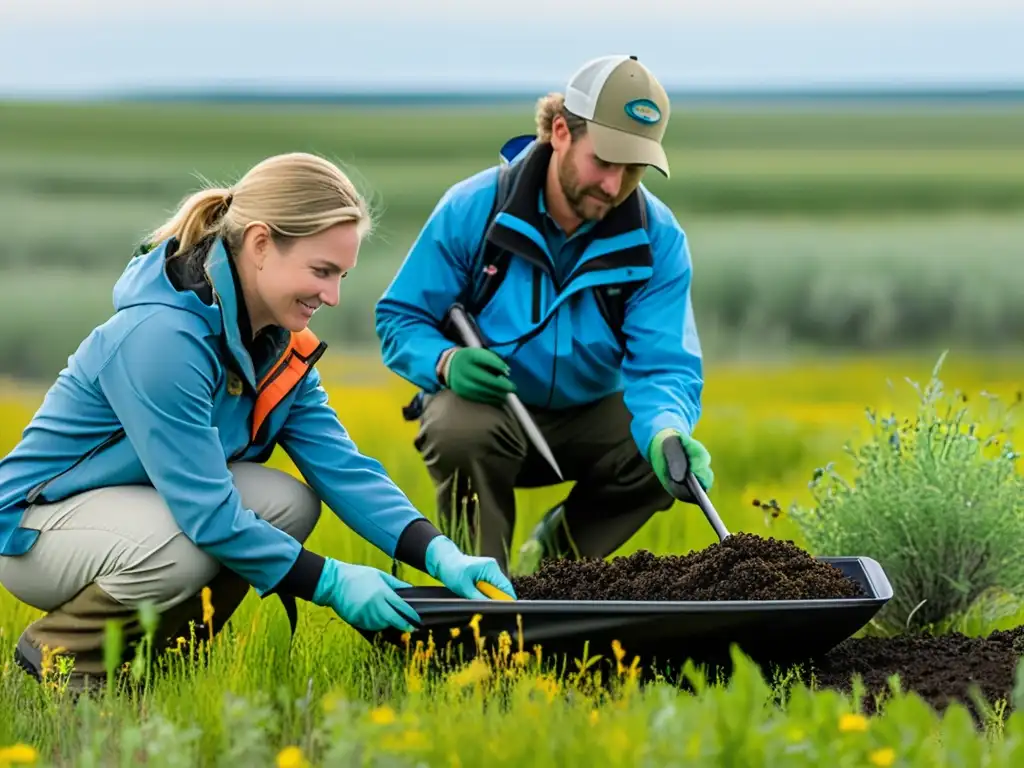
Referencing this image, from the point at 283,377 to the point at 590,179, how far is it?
3.66ft

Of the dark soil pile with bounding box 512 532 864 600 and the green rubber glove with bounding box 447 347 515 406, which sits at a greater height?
the green rubber glove with bounding box 447 347 515 406

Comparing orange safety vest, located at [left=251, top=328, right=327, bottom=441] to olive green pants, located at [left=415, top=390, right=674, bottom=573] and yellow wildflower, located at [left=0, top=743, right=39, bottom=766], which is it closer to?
olive green pants, located at [left=415, top=390, right=674, bottom=573]

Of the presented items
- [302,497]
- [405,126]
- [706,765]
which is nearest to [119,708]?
[302,497]

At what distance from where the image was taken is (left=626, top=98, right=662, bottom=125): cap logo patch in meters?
3.98

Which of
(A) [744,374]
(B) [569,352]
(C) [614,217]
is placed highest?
(C) [614,217]

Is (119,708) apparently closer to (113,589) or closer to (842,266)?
(113,589)

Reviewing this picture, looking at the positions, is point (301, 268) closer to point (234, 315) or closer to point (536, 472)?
point (234, 315)

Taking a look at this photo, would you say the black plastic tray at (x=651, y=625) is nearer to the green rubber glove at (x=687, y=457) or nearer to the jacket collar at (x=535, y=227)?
the green rubber glove at (x=687, y=457)

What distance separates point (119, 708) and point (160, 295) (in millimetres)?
824

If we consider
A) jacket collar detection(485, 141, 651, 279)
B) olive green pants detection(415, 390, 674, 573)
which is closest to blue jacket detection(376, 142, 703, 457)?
jacket collar detection(485, 141, 651, 279)

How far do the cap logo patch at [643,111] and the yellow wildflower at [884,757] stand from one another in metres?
2.11

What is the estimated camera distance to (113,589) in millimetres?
3178

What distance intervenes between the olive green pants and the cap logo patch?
2.86 ft

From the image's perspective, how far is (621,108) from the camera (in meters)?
3.97
